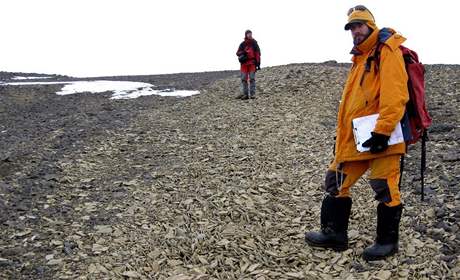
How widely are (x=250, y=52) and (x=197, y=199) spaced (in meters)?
9.48

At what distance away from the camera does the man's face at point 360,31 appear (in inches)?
194

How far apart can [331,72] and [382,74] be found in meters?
14.3

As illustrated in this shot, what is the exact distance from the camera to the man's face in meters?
4.92

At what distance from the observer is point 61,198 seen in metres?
7.31

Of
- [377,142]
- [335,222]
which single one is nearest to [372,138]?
[377,142]

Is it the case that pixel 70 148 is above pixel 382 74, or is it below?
below

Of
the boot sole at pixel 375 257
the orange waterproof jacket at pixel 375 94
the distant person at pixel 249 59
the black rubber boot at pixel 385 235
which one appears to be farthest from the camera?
the distant person at pixel 249 59

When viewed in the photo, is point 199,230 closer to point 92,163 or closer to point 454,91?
point 92,163

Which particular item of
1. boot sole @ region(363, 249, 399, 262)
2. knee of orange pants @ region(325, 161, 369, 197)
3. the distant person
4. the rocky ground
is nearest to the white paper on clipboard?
knee of orange pants @ region(325, 161, 369, 197)

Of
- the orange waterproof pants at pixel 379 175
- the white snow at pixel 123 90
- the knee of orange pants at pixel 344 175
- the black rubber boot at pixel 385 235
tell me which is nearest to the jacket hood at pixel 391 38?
the orange waterproof pants at pixel 379 175

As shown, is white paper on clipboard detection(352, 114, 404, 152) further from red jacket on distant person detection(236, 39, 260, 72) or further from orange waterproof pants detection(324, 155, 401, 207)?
red jacket on distant person detection(236, 39, 260, 72)

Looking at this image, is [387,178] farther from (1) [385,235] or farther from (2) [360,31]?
(2) [360,31]

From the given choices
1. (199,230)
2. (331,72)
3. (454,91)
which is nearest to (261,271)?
(199,230)

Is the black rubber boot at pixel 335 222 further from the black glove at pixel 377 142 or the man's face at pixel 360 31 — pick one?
the man's face at pixel 360 31
